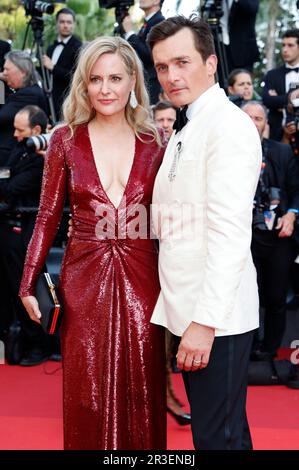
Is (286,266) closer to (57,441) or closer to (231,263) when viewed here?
(57,441)

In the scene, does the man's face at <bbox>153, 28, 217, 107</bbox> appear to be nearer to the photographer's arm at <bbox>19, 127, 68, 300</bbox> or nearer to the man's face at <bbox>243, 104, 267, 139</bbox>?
the photographer's arm at <bbox>19, 127, 68, 300</bbox>

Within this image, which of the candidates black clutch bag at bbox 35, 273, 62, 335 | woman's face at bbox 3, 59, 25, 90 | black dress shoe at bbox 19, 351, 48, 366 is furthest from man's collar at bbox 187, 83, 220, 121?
woman's face at bbox 3, 59, 25, 90

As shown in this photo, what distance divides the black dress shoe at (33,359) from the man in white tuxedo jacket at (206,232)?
8.90 feet

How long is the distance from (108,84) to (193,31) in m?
0.47

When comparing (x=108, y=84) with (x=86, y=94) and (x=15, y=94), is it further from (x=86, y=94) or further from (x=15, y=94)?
(x=15, y=94)

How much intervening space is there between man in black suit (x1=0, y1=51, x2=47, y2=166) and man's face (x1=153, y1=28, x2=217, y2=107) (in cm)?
330

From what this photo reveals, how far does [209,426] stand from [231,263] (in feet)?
1.56

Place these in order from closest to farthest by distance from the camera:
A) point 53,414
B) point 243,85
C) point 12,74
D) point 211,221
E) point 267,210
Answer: point 211,221
point 53,414
point 267,210
point 243,85
point 12,74

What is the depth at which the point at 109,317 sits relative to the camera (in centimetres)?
250

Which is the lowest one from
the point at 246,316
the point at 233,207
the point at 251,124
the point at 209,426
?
the point at 209,426

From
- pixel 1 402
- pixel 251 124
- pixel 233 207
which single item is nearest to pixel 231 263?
pixel 233 207

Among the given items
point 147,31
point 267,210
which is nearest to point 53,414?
point 267,210
